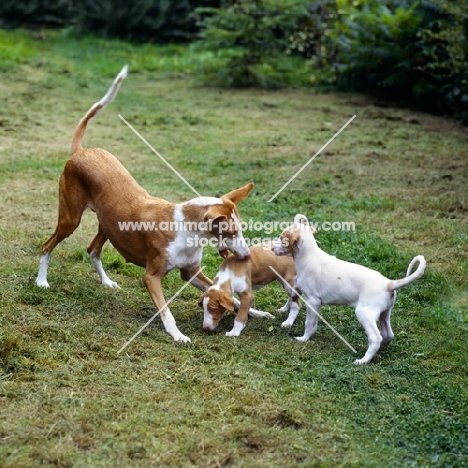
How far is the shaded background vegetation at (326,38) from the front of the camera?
534 inches

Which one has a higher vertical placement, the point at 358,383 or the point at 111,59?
the point at 358,383

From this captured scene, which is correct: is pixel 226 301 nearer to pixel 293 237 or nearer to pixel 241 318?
pixel 241 318

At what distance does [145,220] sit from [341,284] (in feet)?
5.05

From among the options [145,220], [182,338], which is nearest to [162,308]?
[182,338]

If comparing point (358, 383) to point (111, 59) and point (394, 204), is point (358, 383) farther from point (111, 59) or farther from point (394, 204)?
point (111, 59)

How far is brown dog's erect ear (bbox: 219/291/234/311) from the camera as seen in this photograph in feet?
19.4

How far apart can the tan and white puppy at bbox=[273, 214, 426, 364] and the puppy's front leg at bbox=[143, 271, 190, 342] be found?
874 millimetres

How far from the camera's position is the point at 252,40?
15.4m

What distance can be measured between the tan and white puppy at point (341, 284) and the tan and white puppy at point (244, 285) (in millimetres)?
229

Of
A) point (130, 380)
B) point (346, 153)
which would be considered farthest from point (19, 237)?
point (346, 153)

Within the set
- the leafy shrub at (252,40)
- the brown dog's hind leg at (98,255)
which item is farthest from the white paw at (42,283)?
the leafy shrub at (252,40)

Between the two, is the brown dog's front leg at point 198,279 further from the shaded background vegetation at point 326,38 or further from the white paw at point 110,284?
the shaded background vegetation at point 326,38

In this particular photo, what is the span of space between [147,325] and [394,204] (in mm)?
3965

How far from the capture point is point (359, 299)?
5.61 metres
